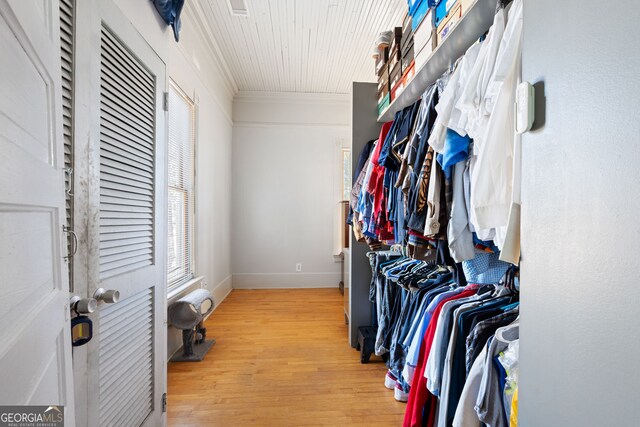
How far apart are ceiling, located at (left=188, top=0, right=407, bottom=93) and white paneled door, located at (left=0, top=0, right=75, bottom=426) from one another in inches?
93.3

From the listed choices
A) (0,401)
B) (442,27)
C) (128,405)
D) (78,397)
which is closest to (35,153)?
(0,401)

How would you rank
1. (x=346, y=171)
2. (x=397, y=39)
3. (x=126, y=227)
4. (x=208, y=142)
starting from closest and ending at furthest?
(x=126, y=227)
(x=397, y=39)
(x=208, y=142)
(x=346, y=171)

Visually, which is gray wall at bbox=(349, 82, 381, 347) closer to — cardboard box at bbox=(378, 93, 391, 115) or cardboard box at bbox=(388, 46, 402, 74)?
cardboard box at bbox=(378, 93, 391, 115)

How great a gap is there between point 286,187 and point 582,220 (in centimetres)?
408

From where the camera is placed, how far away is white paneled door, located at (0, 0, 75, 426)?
0.48 metres

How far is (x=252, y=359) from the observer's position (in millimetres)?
2264

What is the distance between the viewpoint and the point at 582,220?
20.5 inches

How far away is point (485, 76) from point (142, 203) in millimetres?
1431

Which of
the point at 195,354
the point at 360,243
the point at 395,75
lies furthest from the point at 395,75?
the point at 195,354

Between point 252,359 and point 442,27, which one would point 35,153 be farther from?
point 252,359

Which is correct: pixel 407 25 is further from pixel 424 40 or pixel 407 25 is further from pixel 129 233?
pixel 129 233

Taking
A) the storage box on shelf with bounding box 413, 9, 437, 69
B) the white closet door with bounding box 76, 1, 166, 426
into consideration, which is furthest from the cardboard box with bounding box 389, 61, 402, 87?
the white closet door with bounding box 76, 1, 166, 426

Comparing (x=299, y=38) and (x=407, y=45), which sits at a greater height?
(x=299, y=38)

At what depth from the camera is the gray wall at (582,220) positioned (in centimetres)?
45
